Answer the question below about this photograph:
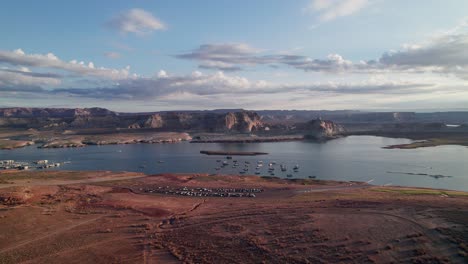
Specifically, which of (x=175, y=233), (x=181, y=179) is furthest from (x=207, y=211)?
(x=181, y=179)

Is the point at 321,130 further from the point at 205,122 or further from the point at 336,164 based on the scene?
the point at 336,164

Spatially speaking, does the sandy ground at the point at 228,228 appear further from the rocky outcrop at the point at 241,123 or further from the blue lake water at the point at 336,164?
the rocky outcrop at the point at 241,123

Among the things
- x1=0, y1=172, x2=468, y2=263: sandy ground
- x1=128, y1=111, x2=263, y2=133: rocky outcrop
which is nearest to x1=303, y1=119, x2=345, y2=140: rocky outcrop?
x1=128, y1=111, x2=263, y2=133: rocky outcrop

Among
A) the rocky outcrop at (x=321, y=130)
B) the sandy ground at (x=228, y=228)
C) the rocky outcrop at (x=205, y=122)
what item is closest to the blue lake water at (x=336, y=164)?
the sandy ground at (x=228, y=228)

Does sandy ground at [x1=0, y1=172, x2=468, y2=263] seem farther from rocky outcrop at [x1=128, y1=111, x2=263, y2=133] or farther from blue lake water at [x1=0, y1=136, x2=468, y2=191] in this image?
rocky outcrop at [x1=128, y1=111, x2=263, y2=133]

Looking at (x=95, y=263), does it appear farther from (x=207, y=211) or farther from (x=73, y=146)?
(x=73, y=146)

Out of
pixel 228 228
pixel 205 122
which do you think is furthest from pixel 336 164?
pixel 205 122
